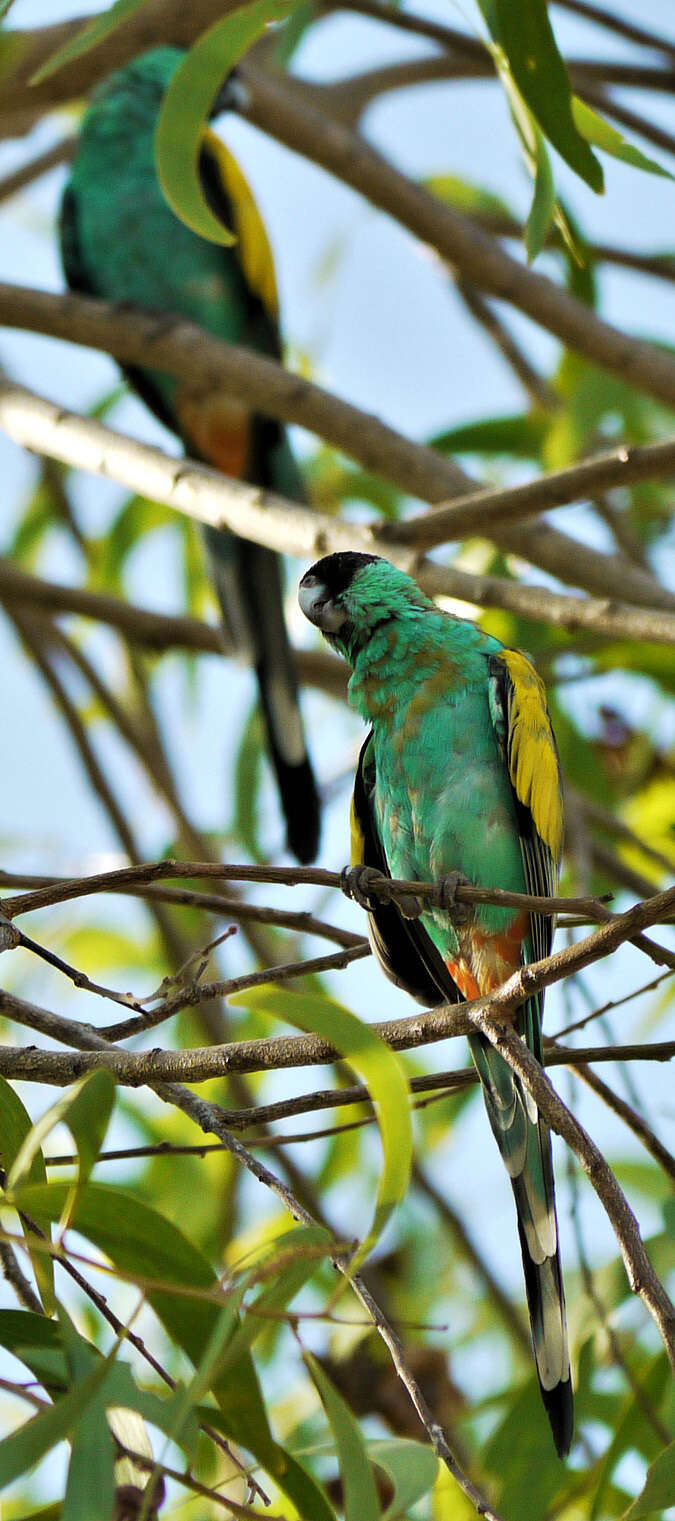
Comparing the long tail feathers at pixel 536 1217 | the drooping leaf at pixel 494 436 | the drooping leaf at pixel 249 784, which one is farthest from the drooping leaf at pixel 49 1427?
the drooping leaf at pixel 494 436

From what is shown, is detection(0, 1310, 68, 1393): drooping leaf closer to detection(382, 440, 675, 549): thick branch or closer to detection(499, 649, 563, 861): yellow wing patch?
detection(499, 649, 563, 861): yellow wing patch

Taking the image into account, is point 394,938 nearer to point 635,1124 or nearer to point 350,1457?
point 635,1124

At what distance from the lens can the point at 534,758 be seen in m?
1.78

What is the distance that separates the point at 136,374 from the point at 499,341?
0.93 metres

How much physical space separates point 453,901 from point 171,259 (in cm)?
277

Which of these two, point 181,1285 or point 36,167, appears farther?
point 36,167

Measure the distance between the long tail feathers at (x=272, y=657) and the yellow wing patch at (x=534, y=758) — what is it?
0.81 meters

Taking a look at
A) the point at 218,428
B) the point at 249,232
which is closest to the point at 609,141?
the point at 218,428

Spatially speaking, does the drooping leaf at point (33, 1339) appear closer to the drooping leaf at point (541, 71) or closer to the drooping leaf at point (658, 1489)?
the drooping leaf at point (658, 1489)

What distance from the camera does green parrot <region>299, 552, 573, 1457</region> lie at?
1.70m

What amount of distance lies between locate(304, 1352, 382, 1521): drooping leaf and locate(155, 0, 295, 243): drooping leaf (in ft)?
3.51

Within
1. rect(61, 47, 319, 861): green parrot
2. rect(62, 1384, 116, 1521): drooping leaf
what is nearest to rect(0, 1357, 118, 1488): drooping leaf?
rect(62, 1384, 116, 1521): drooping leaf


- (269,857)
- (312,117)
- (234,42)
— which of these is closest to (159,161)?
(234,42)

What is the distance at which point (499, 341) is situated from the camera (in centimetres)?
344
